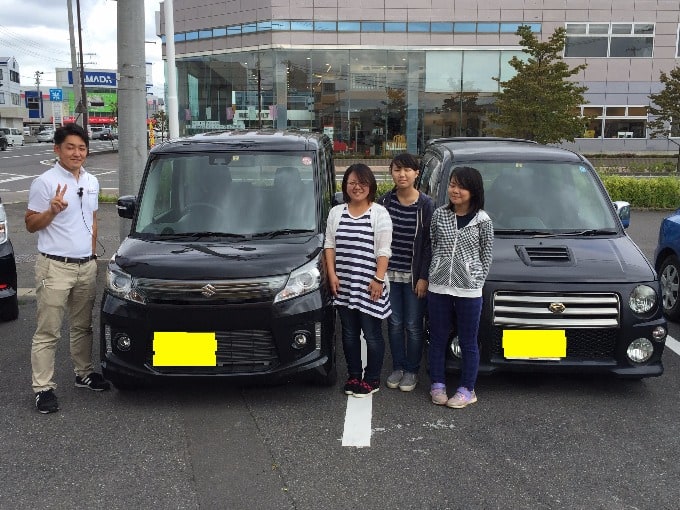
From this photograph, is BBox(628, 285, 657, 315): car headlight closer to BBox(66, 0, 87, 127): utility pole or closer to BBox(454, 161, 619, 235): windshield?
BBox(454, 161, 619, 235): windshield

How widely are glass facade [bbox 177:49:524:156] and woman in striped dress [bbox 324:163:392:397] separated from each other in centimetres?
2837

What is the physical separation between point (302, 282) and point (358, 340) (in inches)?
24.4

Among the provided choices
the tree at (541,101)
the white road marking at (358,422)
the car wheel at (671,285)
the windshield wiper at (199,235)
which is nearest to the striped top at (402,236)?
the white road marking at (358,422)

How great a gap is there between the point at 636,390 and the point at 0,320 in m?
5.71

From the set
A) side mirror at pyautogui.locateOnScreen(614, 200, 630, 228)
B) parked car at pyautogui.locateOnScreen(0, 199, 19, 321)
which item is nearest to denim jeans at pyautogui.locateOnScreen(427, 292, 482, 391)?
side mirror at pyautogui.locateOnScreen(614, 200, 630, 228)

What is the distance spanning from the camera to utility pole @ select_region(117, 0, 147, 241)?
24.1 feet

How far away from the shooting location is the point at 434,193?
5270mm

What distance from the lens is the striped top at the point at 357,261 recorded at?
406 cm

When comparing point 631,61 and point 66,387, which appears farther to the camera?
point 631,61

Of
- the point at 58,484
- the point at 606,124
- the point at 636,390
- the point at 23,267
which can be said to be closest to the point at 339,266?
the point at 58,484

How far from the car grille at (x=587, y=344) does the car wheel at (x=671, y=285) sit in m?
2.30

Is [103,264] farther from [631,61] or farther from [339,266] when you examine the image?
[631,61]

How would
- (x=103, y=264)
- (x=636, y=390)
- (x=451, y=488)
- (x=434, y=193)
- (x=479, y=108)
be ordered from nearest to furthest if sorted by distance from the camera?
(x=451, y=488) → (x=636, y=390) → (x=434, y=193) → (x=103, y=264) → (x=479, y=108)

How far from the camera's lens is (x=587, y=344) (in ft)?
13.8
